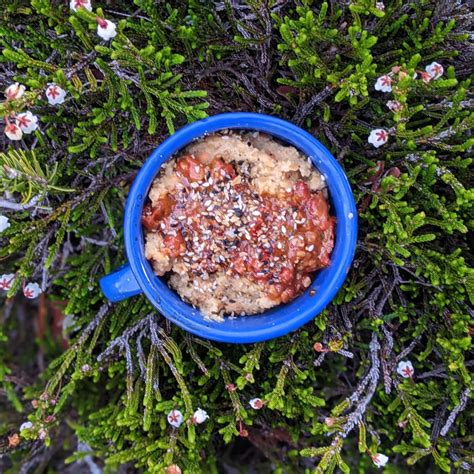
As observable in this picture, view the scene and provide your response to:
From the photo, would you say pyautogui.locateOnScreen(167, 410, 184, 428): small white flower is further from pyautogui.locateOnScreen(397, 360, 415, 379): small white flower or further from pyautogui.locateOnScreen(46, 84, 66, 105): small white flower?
pyautogui.locateOnScreen(46, 84, 66, 105): small white flower

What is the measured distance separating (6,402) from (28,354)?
0.75ft

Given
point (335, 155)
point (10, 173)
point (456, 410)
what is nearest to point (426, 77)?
point (335, 155)

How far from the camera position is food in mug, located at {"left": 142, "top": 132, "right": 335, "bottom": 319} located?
1.85 m

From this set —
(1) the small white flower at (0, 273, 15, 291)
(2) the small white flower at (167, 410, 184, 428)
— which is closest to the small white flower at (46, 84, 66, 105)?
(1) the small white flower at (0, 273, 15, 291)

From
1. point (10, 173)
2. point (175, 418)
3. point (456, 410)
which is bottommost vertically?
point (456, 410)

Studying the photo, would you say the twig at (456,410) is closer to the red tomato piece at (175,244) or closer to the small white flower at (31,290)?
the red tomato piece at (175,244)

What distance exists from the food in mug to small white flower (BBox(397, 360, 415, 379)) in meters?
0.46

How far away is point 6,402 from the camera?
2688 mm

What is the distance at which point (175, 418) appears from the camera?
199 centimetres

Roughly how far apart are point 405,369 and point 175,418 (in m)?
0.75

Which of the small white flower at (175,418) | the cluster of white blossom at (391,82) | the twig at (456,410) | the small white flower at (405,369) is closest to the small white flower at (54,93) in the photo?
the cluster of white blossom at (391,82)

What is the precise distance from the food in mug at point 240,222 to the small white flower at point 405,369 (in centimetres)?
46

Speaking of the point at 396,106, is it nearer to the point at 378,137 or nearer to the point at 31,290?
the point at 378,137

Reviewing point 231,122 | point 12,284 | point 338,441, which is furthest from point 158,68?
point 338,441
